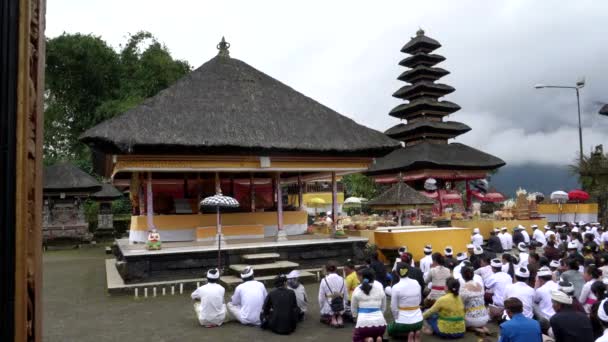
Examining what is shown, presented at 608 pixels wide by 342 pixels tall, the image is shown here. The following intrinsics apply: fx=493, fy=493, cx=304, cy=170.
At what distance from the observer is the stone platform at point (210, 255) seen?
12562 mm

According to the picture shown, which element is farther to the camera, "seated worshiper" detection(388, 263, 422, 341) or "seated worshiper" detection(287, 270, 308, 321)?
"seated worshiper" detection(287, 270, 308, 321)

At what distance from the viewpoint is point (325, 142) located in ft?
50.7

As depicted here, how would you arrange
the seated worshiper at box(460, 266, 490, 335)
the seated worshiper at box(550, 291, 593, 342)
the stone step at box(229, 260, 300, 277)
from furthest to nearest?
the stone step at box(229, 260, 300, 277) → the seated worshiper at box(460, 266, 490, 335) → the seated worshiper at box(550, 291, 593, 342)

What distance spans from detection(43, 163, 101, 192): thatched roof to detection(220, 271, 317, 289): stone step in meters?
17.0

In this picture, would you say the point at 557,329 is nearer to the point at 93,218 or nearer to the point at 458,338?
the point at 458,338

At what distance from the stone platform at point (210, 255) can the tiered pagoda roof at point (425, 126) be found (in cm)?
1680

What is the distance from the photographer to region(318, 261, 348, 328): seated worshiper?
869 centimetres

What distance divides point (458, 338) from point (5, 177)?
290 inches

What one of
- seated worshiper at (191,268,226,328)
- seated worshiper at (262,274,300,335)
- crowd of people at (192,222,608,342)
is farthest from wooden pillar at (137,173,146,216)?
seated worshiper at (262,274,300,335)

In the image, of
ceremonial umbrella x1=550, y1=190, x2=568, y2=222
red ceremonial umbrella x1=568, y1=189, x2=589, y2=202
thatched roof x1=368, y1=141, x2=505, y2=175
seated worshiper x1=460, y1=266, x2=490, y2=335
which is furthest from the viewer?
thatched roof x1=368, y1=141, x2=505, y2=175

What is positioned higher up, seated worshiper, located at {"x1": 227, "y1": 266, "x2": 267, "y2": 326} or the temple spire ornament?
the temple spire ornament

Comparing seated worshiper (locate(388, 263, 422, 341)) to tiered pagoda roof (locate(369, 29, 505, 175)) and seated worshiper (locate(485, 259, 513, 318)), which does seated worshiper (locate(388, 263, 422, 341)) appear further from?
tiered pagoda roof (locate(369, 29, 505, 175))

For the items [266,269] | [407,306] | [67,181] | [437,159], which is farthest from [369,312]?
[437,159]

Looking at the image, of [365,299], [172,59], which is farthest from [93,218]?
[365,299]
